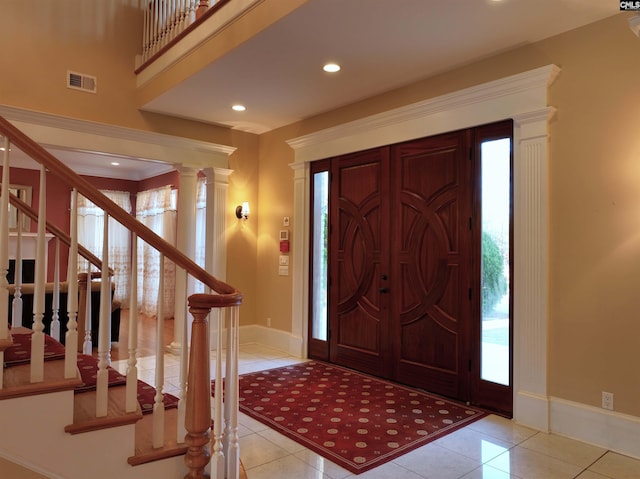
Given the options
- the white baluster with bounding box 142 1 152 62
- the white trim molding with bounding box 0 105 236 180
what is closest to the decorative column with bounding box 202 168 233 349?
the white trim molding with bounding box 0 105 236 180

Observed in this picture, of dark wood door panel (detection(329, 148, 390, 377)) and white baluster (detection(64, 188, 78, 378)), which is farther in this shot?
dark wood door panel (detection(329, 148, 390, 377))

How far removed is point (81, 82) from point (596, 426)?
18.3 ft

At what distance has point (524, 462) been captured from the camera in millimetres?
2771

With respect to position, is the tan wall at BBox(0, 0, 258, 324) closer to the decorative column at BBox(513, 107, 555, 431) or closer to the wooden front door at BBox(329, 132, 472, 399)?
the wooden front door at BBox(329, 132, 472, 399)

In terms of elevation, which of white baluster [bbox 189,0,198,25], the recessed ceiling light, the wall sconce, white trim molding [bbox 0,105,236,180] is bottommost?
the wall sconce

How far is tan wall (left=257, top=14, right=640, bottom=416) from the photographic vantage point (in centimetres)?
296

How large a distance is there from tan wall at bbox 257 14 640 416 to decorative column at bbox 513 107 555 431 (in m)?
0.07

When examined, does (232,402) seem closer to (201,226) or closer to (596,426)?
(596,426)

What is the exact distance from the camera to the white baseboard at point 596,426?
2.88 meters

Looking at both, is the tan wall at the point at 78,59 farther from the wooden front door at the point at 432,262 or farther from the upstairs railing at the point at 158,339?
the upstairs railing at the point at 158,339

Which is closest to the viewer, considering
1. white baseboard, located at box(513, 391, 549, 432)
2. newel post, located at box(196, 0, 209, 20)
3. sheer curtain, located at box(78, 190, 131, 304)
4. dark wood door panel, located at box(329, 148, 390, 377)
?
white baseboard, located at box(513, 391, 549, 432)

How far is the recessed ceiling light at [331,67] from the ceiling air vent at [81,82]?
2638mm

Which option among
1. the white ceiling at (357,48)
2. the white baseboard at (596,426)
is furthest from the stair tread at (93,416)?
the white baseboard at (596,426)

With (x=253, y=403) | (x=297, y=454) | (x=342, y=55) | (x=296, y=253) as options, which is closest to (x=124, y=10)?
(x=342, y=55)
